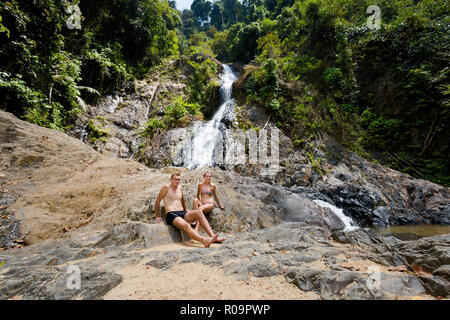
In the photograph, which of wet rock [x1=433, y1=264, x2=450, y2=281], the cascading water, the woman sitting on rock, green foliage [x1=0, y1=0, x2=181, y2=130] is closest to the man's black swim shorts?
the woman sitting on rock

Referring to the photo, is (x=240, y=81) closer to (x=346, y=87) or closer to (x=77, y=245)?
(x=346, y=87)

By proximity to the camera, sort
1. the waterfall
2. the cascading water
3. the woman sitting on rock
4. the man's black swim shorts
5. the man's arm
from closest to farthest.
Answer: the man's black swim shorts
the man's arm
the woman sitting on rock
the waterfall
the cascading water

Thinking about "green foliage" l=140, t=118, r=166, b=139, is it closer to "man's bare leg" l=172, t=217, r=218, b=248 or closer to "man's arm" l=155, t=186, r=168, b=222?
"man's arm" l=155, t=186, r=168, b=222

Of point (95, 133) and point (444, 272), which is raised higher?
point (95, 133)

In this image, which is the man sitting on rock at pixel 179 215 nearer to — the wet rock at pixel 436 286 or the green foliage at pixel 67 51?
the wet rock at pixel 436 286

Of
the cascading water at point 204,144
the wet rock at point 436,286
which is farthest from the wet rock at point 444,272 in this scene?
the cascading water at point 204,144

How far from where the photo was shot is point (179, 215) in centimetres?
327

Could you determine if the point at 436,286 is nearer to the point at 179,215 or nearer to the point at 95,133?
the point at 179,215

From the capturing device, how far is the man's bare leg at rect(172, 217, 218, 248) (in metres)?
2.78

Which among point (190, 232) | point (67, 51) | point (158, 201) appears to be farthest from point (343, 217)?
point (67, 51)

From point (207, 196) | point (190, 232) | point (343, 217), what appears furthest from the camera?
point (343, 217)

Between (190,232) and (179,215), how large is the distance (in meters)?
0.43

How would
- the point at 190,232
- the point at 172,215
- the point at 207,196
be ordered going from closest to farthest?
the point at 190,232
the point at 172,215
the point at 207,196

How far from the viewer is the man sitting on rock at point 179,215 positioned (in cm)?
292
